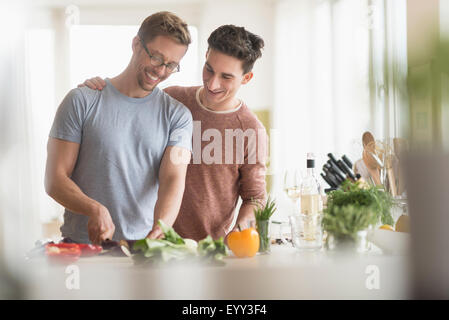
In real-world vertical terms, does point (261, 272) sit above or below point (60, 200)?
below

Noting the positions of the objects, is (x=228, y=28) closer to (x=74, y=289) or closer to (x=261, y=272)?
(x=261, y=272)

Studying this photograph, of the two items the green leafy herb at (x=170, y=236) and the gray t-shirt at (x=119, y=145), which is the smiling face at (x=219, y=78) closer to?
the gray t-shirt at (x=119, y=145)

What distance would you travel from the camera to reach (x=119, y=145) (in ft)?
5.24

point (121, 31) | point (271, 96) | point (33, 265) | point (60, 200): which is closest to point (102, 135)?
point (60, 200)

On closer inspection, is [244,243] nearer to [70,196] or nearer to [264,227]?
[264,227]

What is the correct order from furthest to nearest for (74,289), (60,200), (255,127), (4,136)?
1. (255,127)
2. (60,200)
3. (4,136)
4. (74,289)

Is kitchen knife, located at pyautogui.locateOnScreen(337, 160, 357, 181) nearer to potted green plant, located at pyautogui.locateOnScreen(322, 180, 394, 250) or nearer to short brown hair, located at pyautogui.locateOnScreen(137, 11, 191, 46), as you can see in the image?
potted green plant, located at pyautogui.locateOnScreen(322, 180, 394, 250)

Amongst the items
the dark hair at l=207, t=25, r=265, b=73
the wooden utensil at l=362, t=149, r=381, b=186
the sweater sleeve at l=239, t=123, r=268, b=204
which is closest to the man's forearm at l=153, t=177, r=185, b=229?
the sweater sleeve at l=239, t=123, r=268, b=204

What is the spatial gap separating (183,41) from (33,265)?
0.86 m

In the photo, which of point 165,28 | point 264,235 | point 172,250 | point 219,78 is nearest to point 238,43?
point 219,78

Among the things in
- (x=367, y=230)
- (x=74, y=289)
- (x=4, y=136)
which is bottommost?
(x=74, y=289)

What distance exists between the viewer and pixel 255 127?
1.78m

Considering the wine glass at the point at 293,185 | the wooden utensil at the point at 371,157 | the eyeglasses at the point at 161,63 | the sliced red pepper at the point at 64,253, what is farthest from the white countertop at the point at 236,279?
the eyeglasses at the point at 161,63

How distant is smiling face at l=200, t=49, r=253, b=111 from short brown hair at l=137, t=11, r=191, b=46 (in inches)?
4.1
